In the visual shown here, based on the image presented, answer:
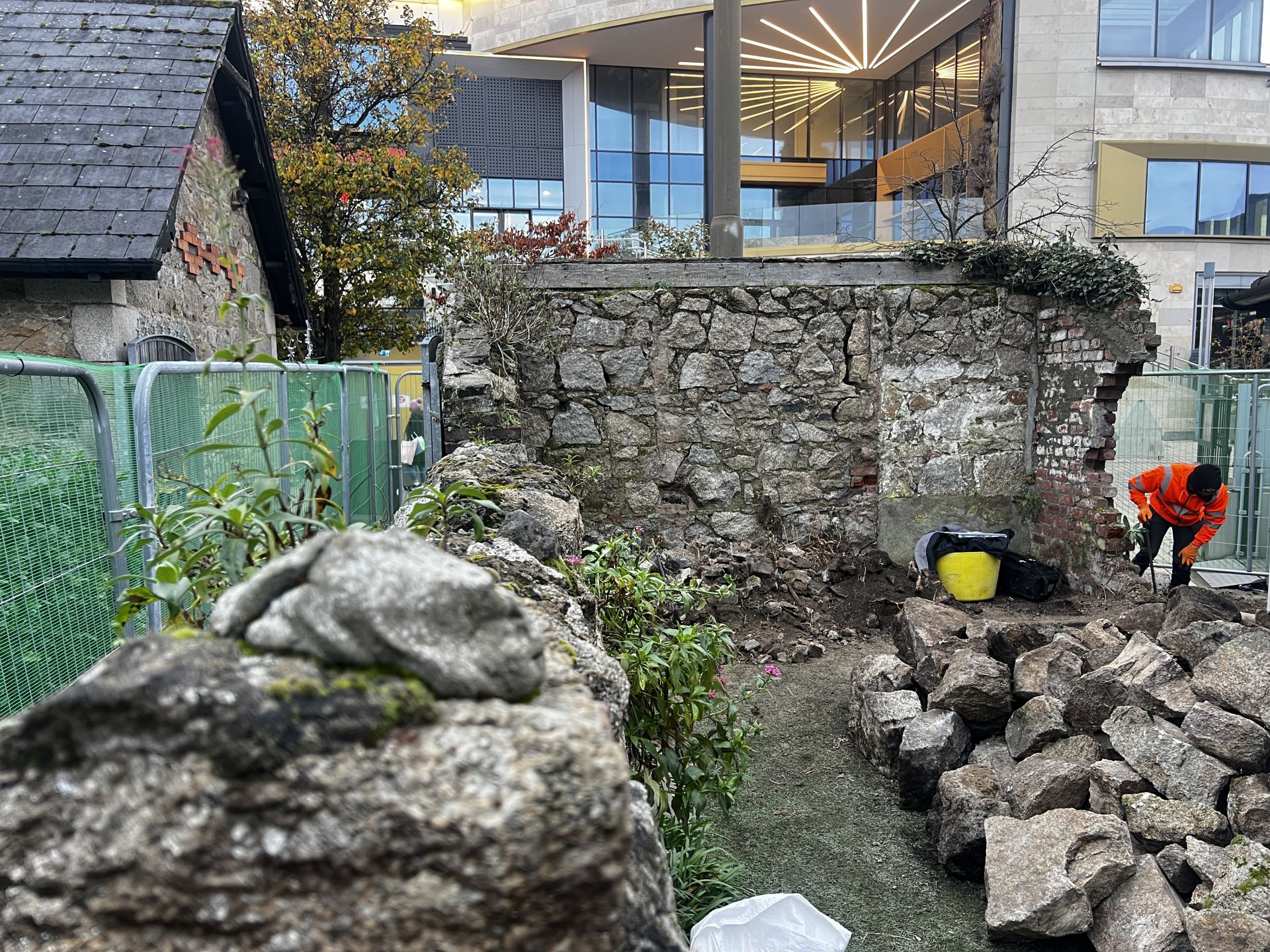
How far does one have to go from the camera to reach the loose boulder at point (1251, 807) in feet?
9.87

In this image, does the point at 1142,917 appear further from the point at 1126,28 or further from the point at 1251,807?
the point at 1126,28

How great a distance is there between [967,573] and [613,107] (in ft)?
63.8

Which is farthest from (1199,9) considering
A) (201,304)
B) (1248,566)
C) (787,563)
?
(201,304)

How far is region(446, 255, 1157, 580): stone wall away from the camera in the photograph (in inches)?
279

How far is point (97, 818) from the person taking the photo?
3.05 ft

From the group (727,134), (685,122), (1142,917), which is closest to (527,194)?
(685,122)

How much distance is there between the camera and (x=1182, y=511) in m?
6.48

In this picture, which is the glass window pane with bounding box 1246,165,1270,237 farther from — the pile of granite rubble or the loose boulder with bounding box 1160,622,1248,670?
the loose boulder with bounding box 1160,622,1248,670

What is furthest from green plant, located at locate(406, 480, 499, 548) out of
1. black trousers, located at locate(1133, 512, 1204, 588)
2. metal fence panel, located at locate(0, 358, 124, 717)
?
black trousers, located at locate(1133, 512, 1204, 588)

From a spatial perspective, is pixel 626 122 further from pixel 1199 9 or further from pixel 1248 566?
pixel 1248 566

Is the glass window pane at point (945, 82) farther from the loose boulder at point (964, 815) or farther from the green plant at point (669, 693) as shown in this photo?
the green plant at point (669, 693)

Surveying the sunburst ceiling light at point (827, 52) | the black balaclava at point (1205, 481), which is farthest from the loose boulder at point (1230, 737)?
the sunburst ceiling light at point (827, 52)

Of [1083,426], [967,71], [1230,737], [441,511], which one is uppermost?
[967,71]

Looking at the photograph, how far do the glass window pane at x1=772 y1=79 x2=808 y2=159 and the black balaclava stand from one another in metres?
19.5
